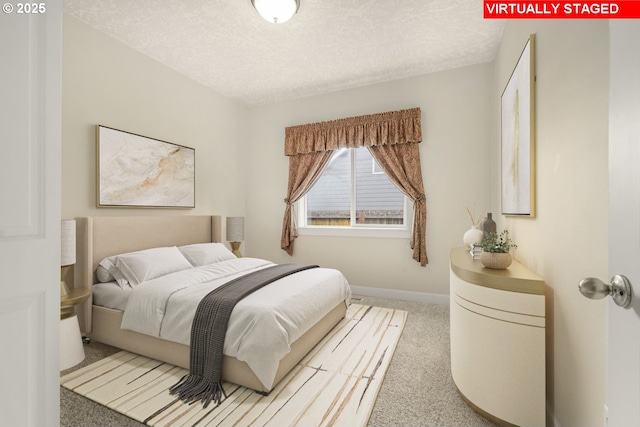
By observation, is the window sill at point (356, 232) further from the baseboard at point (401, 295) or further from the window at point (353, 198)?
the baseboard at point (401, 295)

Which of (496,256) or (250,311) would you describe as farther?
(250,311)

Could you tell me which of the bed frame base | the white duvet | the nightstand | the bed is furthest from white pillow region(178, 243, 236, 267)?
the nightstand

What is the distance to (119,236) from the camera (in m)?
2.85

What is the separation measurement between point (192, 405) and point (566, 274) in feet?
6.98

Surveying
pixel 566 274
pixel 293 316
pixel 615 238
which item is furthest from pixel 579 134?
pixel 293 316

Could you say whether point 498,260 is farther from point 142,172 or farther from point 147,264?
point 142,172

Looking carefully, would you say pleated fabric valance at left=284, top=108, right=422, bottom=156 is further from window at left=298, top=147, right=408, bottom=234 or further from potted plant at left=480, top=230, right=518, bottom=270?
potted plant at left=480, top=230, right=518, bottom=270

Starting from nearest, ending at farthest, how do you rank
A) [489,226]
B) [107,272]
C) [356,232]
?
[489,226]
[107,272]
[356,232]

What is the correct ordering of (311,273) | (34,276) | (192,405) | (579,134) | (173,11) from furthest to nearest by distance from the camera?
(311,273) → (173,11) → (192,405) → (579,134) → (34,276)

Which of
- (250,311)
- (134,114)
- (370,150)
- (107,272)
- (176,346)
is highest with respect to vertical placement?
(134,114)

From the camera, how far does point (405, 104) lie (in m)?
3.72

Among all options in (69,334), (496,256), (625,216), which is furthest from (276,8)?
(69,334)

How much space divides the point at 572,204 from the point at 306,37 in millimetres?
2651

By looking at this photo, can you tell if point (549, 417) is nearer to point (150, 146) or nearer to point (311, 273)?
point (311, 273)
